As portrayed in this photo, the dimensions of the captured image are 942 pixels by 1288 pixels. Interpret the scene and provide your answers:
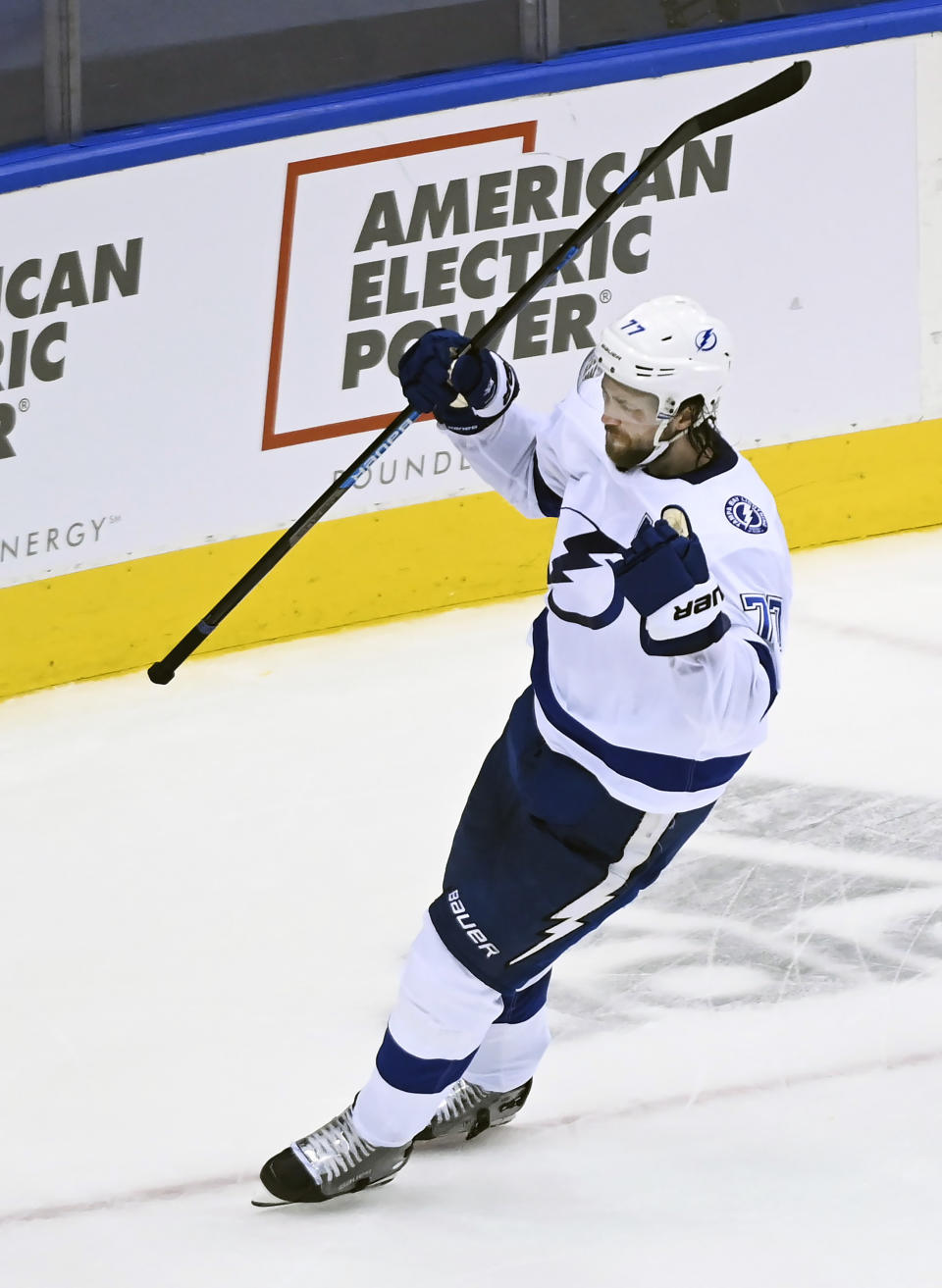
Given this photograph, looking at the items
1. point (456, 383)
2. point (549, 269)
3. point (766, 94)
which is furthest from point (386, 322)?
point (456, 383)

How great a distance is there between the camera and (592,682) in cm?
261

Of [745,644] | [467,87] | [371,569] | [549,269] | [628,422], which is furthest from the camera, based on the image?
[371,569]

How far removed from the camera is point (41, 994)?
3553mm

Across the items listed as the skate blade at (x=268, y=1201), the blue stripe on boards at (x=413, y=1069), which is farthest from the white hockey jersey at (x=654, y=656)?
the skate blade at (x=268, y=1201)

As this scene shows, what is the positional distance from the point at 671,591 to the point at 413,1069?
852 millimetres

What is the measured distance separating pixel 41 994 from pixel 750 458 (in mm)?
2541

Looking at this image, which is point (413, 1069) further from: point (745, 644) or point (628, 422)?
point (628, 422)

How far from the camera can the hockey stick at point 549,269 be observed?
9.70ft

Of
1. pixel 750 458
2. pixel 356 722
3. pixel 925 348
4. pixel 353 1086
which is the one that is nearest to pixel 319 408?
pixel 356 722

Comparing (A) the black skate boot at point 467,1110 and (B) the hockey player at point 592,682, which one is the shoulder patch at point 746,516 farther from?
(A) the black skate boot at point 467,1110

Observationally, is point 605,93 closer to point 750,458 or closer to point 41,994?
point 750,458

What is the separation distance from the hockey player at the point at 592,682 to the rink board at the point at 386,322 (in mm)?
1855

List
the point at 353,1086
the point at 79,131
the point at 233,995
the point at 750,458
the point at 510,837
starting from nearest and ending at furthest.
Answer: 1. the point at 510,837
2. the point at 353,1086
3. the point at 233,995
4. the point at 79,131
5. the point at 750,458

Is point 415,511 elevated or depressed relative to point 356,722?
elevated
